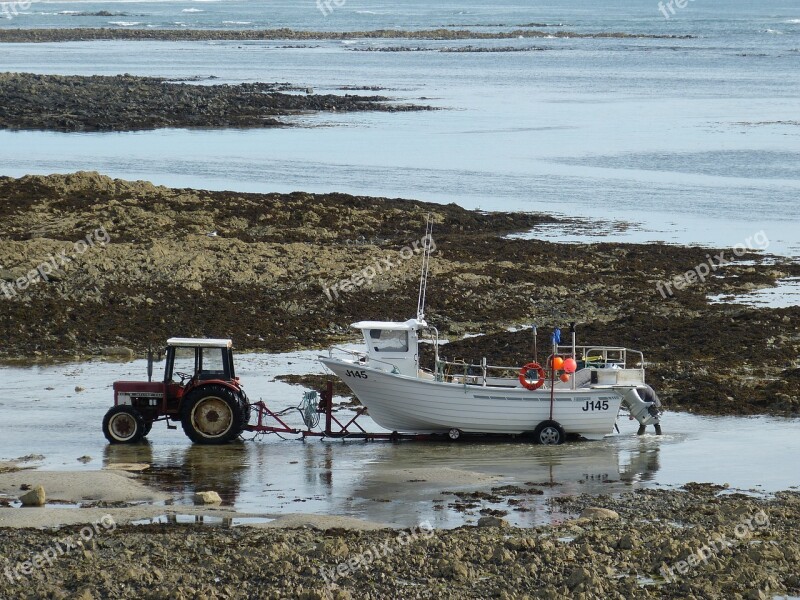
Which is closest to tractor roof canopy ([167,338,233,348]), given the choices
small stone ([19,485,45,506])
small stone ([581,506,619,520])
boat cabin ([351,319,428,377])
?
boat cabin ([351,319,428,377])

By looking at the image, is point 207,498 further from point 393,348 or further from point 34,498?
point 393,348

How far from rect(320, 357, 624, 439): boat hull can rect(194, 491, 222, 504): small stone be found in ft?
14.3

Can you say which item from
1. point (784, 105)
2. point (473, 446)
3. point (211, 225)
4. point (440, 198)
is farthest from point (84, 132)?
point (473, 446)

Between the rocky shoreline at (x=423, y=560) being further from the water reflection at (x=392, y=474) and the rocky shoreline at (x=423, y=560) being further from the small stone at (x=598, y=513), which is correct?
the water reflection at (x=392, y=474)

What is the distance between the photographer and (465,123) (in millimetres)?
76750

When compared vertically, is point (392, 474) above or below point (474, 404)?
below

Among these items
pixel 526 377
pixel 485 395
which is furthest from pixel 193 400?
pixel 526 377

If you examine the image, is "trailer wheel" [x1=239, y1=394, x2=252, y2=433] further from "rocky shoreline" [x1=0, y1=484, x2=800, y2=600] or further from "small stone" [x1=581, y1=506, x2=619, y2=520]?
"small stone" [x1=581, y1=506, x2=619, y2=520]

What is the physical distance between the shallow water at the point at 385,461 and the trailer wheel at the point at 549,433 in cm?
19

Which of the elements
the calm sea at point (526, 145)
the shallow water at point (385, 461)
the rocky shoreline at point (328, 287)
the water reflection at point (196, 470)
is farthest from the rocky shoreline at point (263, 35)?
the water reflection at point (196, 470)

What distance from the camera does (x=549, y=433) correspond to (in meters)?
20.8

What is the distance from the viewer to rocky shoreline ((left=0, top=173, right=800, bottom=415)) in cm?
2658

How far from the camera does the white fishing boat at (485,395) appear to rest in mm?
20625

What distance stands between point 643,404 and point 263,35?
163 metres
